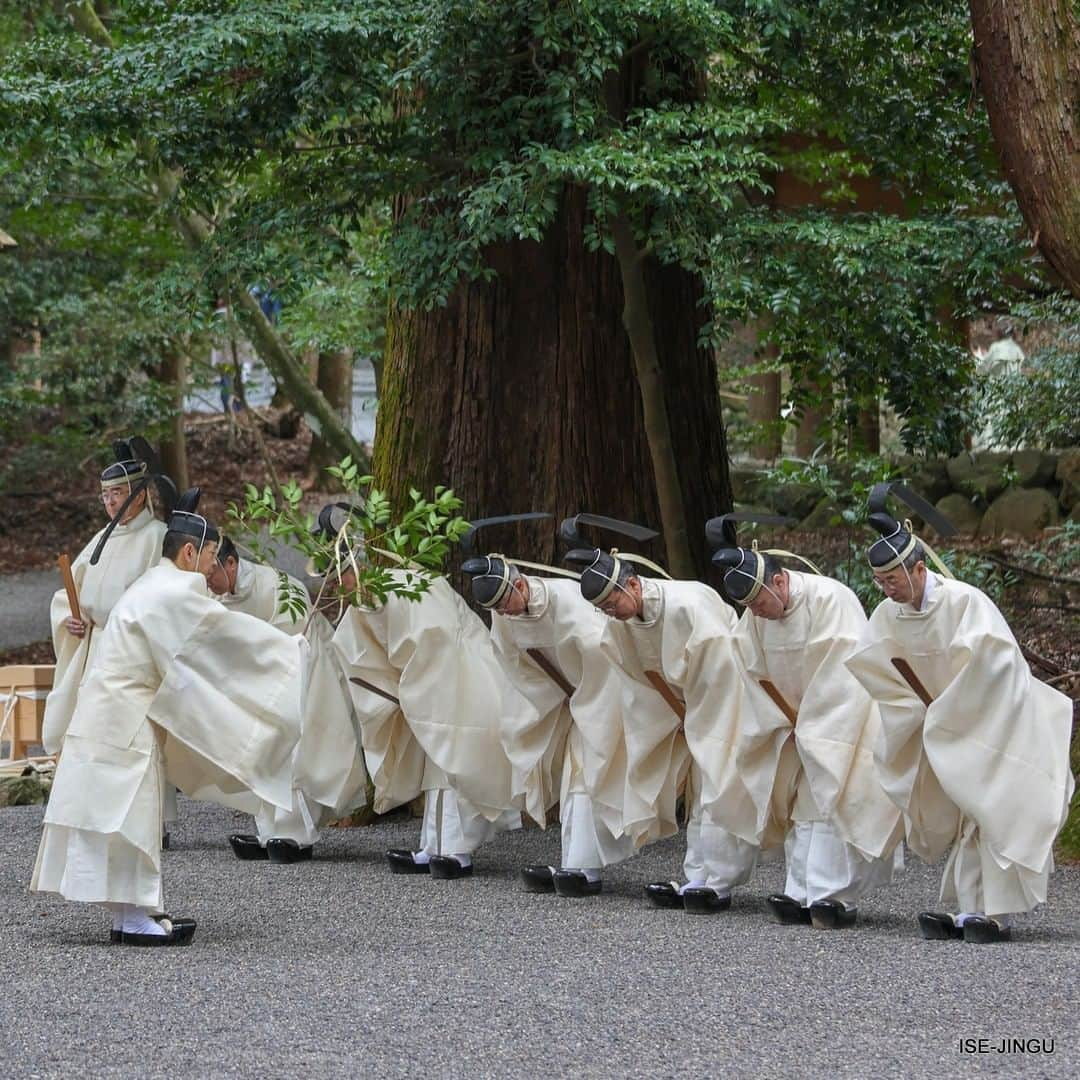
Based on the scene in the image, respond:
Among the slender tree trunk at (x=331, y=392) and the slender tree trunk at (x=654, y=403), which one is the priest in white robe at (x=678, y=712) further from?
the slender tree trunk at (x=331, y=392)

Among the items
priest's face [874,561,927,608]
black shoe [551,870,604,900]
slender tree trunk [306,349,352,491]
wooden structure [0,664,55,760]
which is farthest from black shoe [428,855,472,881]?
slender tree trunk [306,349,352,491]

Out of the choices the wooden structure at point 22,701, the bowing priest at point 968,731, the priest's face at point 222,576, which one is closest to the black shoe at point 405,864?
the priest's face at point 222,576

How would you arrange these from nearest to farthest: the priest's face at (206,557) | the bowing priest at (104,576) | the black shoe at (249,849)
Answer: the priest's face at (206,557)
the bowing priest at (104,576)
the black shoe at (249,849)

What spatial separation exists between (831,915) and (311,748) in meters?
2.95

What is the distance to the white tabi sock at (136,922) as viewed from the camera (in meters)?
5.90

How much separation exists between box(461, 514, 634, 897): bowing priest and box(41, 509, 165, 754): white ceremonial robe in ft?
6.10

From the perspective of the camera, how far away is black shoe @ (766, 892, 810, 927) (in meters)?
6.27

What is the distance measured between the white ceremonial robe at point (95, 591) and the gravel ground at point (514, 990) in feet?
4.10

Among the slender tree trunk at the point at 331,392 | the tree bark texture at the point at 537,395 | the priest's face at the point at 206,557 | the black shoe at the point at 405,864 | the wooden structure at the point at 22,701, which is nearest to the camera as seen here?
the priest's face at the point at 206,557

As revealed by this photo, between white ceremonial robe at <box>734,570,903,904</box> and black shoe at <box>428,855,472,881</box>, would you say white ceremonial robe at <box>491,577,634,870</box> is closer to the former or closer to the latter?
black shoe at <box>428,855,472,881</box>

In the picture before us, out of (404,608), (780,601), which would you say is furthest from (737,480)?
(780,601)

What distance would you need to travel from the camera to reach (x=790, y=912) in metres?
6.27

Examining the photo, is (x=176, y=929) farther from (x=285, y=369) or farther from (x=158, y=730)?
(x=285, y=369)

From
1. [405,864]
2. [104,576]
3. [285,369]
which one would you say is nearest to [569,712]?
[405,864]
